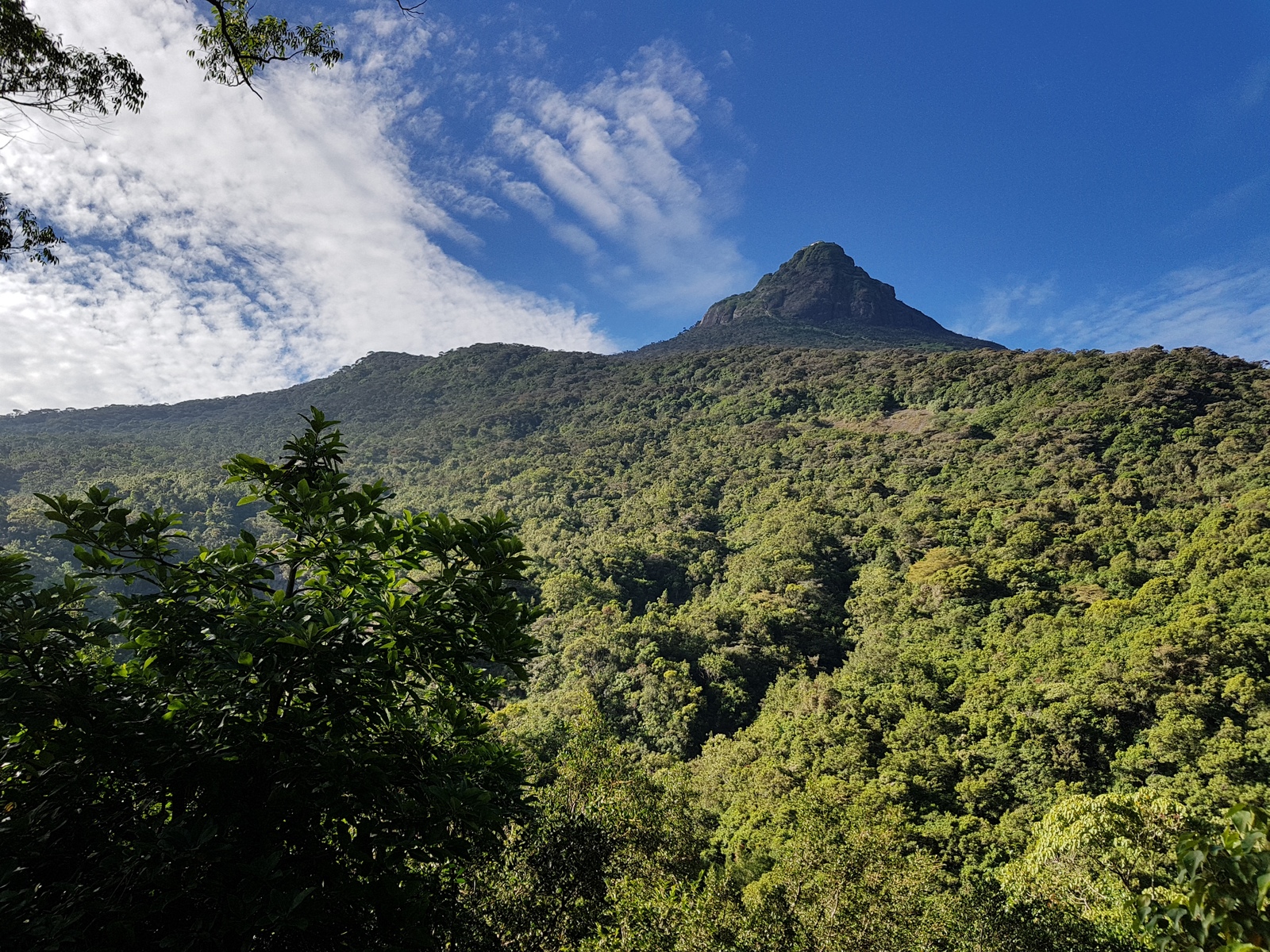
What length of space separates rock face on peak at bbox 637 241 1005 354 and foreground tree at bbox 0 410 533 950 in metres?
120

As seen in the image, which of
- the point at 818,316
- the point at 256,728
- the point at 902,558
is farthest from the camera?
the point at 818,316

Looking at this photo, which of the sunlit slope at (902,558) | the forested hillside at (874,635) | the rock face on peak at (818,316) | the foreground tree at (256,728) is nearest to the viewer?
the foreground tree at (256,728)

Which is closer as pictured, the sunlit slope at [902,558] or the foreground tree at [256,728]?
the foreground tree at [256,728]

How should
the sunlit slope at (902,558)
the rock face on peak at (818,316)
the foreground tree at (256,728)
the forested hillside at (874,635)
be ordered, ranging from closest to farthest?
1. the foreground tree at (256,728)
2. the forested hillside at (874,635)
3. the sunlit slope at (902,558)
4. the rock face on peak at (818,316)

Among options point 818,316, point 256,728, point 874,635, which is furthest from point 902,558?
point 818,316

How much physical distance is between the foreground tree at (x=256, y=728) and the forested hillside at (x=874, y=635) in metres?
3.22

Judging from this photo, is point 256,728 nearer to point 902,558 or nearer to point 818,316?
point 902,558

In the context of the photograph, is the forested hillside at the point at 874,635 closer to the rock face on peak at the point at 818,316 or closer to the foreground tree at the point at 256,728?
the foreground tree at the point at 256,728

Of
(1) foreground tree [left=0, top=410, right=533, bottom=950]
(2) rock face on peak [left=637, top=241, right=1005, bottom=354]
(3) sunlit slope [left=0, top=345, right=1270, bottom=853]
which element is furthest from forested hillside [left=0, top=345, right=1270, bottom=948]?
(2) rock face on peak [left=637, top=241, right=1005, bottom=354]

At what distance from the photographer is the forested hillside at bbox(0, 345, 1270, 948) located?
37.8ft

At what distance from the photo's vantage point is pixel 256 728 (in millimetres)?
2449

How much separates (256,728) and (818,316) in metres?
146

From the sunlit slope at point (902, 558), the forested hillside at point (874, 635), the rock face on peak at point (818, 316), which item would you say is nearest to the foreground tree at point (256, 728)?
the forested hillside at point (874, 635)

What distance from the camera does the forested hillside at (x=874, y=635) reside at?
11531 mm
